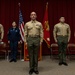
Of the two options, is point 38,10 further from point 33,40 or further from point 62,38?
point 33,40

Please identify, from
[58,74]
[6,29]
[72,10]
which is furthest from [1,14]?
[58,74]

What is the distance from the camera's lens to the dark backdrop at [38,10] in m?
9.08

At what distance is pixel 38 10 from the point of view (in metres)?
9.21

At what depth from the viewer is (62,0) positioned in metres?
9.28

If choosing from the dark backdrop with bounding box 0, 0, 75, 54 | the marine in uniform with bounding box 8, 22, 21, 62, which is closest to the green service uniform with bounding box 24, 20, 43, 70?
the marine in uniform with bounding box 8, 22, 21, 62

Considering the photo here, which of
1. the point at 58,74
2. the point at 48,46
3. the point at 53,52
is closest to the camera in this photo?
A: the point at 58,74

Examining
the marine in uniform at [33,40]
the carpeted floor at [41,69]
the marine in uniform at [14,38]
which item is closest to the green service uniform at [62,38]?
the carpeted floor at [41,69]

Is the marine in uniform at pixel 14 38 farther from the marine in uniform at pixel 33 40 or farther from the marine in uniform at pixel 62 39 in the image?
the marine in uniform at pixel 33 40

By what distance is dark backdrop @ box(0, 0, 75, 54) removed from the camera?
9.08 m

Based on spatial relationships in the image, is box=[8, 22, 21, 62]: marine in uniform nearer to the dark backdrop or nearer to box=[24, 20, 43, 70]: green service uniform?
the dark backdrop

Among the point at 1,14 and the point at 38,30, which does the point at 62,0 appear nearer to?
the point at 1,14

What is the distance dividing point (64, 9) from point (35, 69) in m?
4.09

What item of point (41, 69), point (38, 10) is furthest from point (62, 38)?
point (38, 10)

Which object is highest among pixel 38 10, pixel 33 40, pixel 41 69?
pixel 38 10
